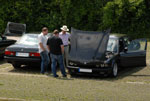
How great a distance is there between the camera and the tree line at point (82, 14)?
1081 inches

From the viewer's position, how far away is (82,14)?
28.0 m

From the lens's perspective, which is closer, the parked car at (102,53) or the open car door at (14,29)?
the parked car at (102,53)

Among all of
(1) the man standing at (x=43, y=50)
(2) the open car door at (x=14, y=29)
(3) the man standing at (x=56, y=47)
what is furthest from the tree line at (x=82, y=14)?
(3) the man standing at (x=56, y=47)

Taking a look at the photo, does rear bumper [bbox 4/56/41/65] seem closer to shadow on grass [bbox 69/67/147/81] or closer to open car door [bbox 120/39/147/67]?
shadow on grass [bbox 69/67/147/81]

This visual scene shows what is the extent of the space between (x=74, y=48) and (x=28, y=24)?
16.1 metres

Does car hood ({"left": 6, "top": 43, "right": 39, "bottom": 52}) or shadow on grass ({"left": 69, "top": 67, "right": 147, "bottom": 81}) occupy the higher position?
car hood ({"left": 6, "top": 43, "right": 39, "bottom": 52})

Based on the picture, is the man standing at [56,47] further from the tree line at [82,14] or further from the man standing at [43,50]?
the tree line at [82,14]

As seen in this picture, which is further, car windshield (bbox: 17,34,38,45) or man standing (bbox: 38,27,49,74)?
car windshield (bbox: 17,34,38,45)

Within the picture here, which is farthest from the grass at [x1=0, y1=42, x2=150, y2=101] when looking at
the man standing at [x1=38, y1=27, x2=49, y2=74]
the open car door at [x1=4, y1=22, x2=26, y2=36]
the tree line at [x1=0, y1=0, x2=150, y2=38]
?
the tree line at [x1=0, y1=0, x2=150, y2=38]

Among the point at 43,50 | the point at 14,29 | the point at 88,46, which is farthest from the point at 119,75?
the point at 14,29

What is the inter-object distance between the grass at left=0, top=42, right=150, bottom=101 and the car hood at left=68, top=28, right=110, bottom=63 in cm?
73

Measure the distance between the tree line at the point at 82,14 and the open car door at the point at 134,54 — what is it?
1354 cm

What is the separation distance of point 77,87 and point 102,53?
2.67 m

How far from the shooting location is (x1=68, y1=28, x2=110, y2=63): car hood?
41.1 feet
